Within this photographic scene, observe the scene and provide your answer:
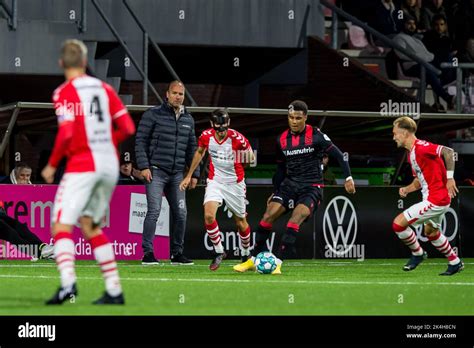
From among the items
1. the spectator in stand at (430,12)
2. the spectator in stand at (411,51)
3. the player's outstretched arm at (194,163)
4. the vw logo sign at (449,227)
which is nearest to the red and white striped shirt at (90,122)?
the player's outstretched arm at (194,163)

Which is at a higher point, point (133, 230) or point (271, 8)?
point (271, 8)

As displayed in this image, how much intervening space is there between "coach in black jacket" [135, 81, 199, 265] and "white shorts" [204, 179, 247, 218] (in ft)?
1.46

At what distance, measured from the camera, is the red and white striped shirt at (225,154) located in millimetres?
17578

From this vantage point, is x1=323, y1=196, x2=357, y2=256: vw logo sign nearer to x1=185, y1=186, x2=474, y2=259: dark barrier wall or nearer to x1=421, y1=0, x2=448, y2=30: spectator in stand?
x1=185, y1=186, x2=474, y2=259: dark barrier wall

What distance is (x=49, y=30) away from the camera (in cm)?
2208

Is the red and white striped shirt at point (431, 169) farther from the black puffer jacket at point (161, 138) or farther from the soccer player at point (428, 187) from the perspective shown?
the black puffer jacket at point (161, 138)

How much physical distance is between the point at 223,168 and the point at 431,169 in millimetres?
2670

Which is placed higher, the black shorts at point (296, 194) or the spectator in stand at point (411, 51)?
the spectator in stand at point (411, 51)

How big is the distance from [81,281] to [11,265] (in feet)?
12.6

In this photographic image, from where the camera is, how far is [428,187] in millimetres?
16797

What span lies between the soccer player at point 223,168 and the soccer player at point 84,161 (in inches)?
246

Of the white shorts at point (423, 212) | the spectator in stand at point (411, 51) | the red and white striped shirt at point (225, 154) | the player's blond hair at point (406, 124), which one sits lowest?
the white shorts at point (423, 212)
